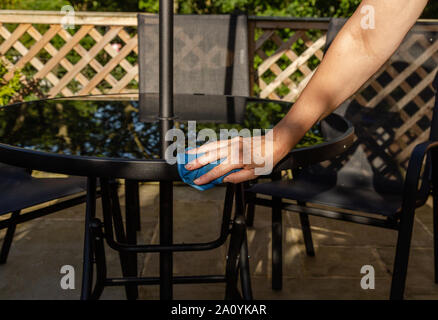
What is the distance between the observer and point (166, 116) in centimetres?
132

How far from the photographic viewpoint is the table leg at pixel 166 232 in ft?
4.00

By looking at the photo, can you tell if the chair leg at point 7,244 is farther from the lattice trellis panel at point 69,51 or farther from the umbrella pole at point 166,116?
the lattice trellis panel at point 69,51

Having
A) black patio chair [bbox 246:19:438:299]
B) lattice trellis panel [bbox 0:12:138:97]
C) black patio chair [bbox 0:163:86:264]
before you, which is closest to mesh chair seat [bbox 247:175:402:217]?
black patio chair [bbox 246:19:438:299]

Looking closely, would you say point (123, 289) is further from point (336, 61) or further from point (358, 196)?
point (336, 61)

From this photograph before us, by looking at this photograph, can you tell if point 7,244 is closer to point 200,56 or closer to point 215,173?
point 200,56

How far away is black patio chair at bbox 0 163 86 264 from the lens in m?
1.42

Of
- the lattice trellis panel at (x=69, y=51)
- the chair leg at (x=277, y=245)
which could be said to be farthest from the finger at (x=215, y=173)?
the lattice trellis panel at (x=69, y=51)

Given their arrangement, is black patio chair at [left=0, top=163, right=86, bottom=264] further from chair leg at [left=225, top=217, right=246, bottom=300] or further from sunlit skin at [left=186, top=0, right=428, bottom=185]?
sunlit skin at [left=186, top=0, right=428, bottom=185]

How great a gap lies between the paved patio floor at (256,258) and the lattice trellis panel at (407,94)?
511 millimetres

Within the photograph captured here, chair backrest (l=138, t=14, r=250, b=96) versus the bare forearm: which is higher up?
chair backrest (l=138, t=14, r=250, b=96)

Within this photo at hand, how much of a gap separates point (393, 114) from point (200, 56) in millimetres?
849
